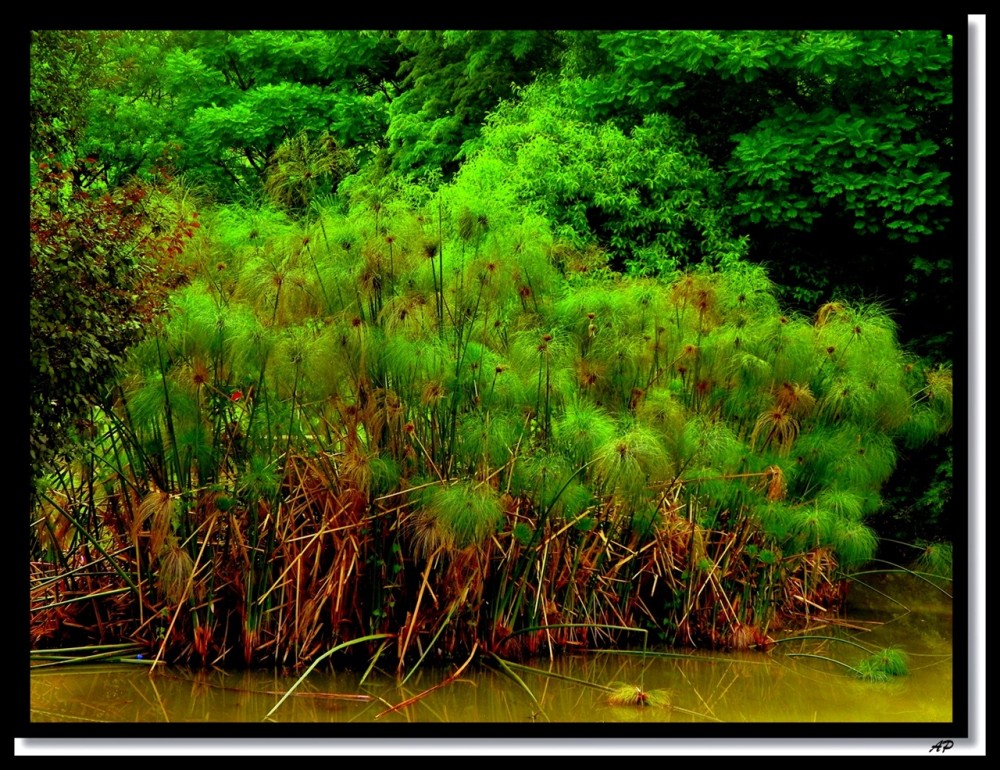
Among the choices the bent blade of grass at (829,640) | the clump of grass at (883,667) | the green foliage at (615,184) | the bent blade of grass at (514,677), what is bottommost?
the bent blade of grass at (829,640)

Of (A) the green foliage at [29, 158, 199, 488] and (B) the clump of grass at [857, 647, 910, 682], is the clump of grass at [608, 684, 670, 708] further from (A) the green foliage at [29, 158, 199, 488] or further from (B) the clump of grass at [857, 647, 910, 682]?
(A) the green foliage at [29, 158, 199, 488]

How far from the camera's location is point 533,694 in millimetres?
5461

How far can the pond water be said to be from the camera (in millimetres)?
→ 5188

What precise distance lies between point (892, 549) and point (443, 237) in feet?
18.8

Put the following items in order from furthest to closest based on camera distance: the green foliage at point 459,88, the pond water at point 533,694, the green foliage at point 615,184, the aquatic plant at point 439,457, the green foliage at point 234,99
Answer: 1. the green foliage at point 234,99
2. the green foliage at point 459,88
3. the green foliage at point 615,184
4. the aquatic plant at point 439,457
5. the pond water at point 533,694

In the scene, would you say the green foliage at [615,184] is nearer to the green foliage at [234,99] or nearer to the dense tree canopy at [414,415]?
the dense tree canopy at [414,415]

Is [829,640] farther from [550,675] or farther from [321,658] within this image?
[321,658]

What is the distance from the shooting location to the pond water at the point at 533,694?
17.0ft

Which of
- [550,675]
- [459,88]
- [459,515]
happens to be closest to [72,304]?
[459,515]

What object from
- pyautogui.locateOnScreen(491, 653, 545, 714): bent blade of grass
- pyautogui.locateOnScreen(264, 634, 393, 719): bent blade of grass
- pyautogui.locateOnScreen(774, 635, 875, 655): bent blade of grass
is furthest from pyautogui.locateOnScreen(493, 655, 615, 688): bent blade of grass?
pyautogui.locateOnScreen(774, 635, 875, 655): bent blade of grass

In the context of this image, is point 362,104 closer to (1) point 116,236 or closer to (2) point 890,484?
(2) point 890,484

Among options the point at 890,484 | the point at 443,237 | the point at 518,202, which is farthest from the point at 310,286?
the point at 890,484

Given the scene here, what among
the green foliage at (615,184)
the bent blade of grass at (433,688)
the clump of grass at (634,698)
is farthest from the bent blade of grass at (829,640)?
the green foliage at (615,184)

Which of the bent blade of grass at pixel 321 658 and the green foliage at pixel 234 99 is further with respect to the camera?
the green foliage at pixel 234 99
